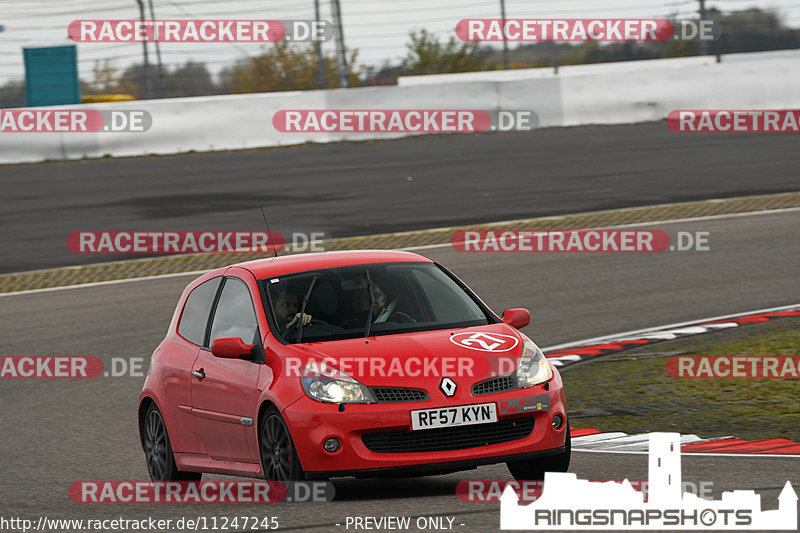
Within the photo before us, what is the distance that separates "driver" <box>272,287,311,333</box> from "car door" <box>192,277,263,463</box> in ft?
0.49

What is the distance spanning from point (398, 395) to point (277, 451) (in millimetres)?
763

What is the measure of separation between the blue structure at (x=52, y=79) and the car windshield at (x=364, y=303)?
19.7 m

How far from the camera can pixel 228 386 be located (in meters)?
8.17

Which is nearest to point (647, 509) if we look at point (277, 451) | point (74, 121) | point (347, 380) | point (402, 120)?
point (347, 380)

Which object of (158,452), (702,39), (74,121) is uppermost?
(702,39)

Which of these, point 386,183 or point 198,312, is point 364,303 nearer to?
point 198,312

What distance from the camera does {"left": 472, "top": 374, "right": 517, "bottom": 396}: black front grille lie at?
7.46 meters

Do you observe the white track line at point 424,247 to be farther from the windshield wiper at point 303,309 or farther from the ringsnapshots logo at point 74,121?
the windshield wiper at point 303,309

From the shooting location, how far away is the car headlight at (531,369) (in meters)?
7.64

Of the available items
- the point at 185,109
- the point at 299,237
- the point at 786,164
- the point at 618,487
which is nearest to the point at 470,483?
the point at 618,487

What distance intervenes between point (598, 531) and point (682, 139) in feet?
69.6

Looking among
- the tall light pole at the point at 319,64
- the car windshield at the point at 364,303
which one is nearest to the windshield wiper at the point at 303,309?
the car windshield at the point at 364,303

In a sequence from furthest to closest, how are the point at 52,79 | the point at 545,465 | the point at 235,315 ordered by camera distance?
the point at 52,79 < the point at 235,315 < the point at 545,465

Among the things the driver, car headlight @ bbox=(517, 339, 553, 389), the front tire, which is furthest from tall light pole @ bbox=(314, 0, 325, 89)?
the front tire
